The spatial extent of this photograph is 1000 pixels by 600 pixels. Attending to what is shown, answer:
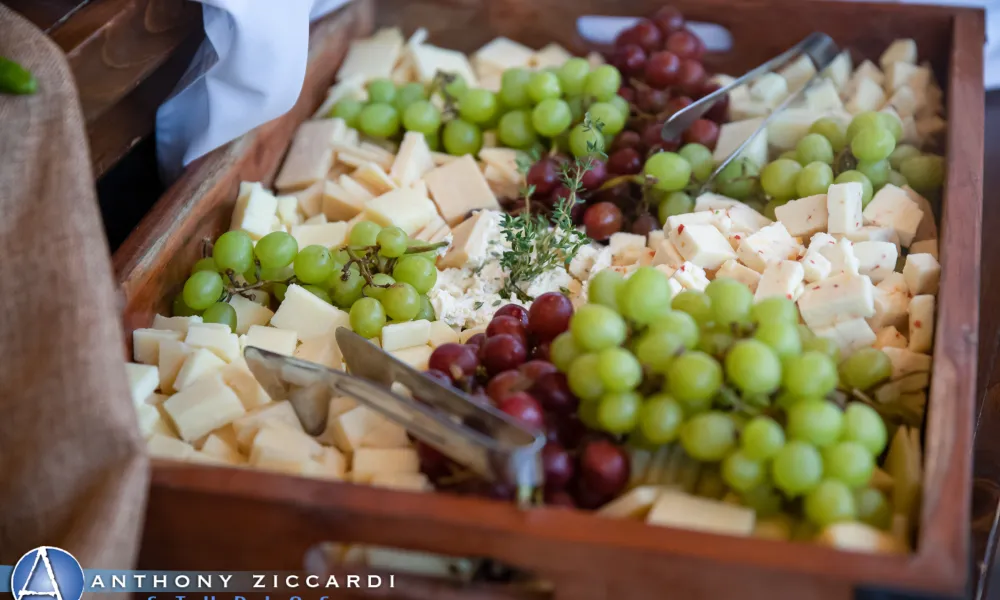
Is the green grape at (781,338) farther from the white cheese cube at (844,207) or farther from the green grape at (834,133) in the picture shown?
the green grape at (834,133)

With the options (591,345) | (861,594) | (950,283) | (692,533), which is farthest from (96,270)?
(950,283)

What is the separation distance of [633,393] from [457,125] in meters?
0.65

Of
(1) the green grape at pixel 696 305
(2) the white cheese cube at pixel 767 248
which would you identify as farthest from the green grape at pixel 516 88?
(1) the green grape at pixel 696 305

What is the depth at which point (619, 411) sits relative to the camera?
758 millimetres

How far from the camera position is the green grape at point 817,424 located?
0.71 m

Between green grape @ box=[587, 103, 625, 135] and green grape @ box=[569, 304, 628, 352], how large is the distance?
484 mm

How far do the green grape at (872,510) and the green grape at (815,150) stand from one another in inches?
21.1

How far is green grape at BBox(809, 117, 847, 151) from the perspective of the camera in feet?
3.81

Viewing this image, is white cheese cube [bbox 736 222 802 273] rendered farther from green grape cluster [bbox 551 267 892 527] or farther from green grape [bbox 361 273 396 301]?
green grape [bbox 361 273 396 301]

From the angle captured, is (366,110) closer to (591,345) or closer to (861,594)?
(591,345)

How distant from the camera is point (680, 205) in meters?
1.15

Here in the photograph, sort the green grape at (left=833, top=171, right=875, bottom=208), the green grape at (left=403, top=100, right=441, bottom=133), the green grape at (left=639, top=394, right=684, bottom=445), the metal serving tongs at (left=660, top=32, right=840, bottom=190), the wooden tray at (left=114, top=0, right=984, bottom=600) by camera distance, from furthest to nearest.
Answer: the green grape at (left=403, top=100, right=441, bottom=133)
the metal serving tongs at (left=660, top=32, right=840, bottom=190)
the green grape at (left=833, top=171, right=875, bottom=208)
the green grape at (left=639, top=394, right=684, bottom=445)
the wooden tray at (left=114, top=0, right=984, bottom=600)

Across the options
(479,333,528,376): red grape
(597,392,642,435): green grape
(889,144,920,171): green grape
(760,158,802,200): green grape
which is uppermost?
(889,144,920,171): green grape

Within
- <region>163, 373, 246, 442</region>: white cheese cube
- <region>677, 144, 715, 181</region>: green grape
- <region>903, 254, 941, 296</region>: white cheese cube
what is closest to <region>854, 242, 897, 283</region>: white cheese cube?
<region>903, 254, 941, 296</region>: white cheese cube
